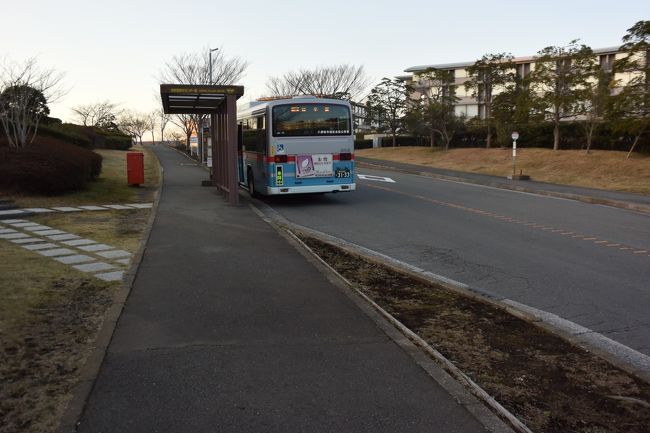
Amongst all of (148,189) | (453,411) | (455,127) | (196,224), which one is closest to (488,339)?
(453,411)

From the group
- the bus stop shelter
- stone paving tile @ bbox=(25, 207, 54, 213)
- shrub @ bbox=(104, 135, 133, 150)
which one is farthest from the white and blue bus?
shrub @ bbox=(104, 135, 133, 150)

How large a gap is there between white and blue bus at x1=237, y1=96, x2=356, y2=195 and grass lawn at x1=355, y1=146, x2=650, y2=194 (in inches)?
445

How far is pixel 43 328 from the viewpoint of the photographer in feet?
15.7

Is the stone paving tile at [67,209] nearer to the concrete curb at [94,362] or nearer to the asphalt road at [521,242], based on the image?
the asphalt road at [521,242]

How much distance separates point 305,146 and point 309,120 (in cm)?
73

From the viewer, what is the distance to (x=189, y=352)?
430 cm

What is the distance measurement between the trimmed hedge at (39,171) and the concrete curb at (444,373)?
35.4 ft

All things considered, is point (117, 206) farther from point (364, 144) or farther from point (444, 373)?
point (364, 144)

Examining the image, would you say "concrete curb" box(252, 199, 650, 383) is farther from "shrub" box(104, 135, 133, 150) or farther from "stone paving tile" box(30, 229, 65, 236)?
"shrub" box(104, 135, 133, 150)

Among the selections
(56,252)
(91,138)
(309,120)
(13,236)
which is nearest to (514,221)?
(309,120)

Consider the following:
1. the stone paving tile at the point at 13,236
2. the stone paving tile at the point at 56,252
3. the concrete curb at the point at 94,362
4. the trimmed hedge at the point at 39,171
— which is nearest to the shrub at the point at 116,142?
the trimmed hedge at the point at 39,171

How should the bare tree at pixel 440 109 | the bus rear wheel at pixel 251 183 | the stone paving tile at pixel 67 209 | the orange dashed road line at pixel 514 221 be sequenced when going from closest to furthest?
the orange dashed road line at pixel 514 221 → the stone paving tile at pixel 67 209 → the bus rear wheel at pixel 251 183 → the bare tree at pixel 440 109

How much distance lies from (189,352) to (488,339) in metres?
2.55

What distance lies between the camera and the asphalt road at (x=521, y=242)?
6.04 metres
